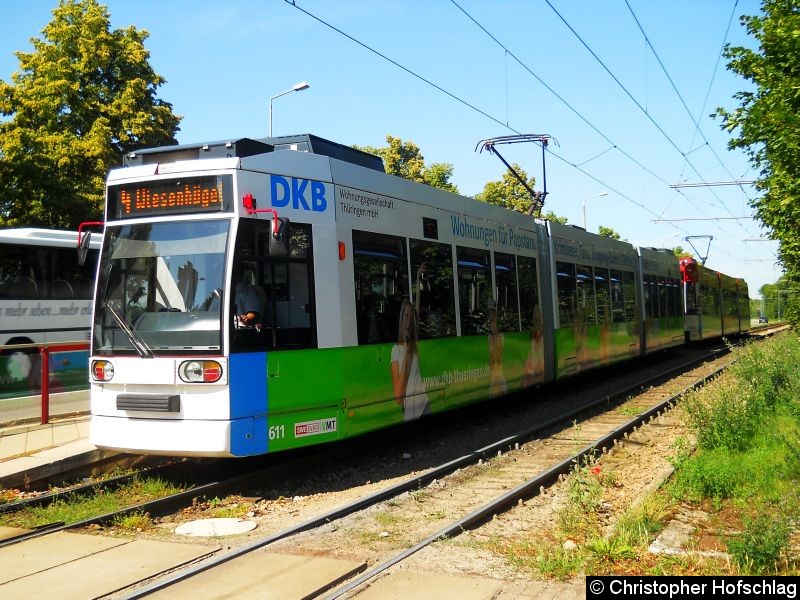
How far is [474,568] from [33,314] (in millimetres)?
15887

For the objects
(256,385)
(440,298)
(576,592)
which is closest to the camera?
(576,592)

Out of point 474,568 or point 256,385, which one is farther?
point 256,385

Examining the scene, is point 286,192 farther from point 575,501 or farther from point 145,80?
point 145,80

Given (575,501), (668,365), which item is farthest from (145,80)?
(575,501)

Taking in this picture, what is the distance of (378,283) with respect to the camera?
30.9 feet

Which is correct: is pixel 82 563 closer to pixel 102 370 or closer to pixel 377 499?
pixel 102 370

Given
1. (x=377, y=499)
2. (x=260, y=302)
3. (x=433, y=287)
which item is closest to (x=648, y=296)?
(x=433, y=287)

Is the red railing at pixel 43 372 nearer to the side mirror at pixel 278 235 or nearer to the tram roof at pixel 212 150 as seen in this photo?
the tram roof at pixel 212 150

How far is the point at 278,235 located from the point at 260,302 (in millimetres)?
728

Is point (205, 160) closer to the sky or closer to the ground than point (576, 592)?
closer to the sky

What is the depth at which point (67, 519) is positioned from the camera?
7.20 metres

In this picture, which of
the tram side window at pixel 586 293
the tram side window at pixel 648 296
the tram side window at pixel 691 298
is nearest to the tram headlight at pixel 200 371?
the tram side window at pixel 586 293

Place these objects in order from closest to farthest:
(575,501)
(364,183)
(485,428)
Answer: (575,501) → (364,183) → (485,428)

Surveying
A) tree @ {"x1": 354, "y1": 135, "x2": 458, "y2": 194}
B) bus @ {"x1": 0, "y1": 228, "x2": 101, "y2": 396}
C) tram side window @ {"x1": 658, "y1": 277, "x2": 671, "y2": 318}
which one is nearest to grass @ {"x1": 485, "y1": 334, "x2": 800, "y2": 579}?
tram side window @ {"x1": 658, "y1": 277, "x2": 671, "y2": 318}
